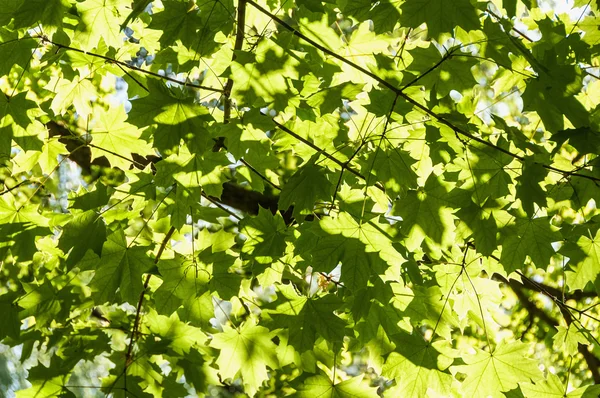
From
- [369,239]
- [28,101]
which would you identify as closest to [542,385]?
[369,239]

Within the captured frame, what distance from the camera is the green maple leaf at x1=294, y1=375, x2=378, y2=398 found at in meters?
2.68

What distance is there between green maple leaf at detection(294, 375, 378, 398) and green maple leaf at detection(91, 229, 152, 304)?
87 cm

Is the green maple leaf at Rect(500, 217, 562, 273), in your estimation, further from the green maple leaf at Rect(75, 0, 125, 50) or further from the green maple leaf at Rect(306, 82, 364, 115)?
the green maple leaf at Rect(75, 0, 125, 50)

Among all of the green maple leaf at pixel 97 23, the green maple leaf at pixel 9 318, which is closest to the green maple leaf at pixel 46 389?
the green maple leaf at pixel 9 318

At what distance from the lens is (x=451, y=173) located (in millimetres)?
2590

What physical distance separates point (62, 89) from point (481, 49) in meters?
2.16

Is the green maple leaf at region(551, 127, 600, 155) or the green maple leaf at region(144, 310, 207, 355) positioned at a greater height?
the green maple leaf at region(551, 127, 600, 155)

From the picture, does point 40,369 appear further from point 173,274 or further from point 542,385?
point 542,385

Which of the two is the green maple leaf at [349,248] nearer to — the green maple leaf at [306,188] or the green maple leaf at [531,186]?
the green maple leaf at [306,188]

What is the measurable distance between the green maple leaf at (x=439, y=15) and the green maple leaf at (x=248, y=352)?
1601mm

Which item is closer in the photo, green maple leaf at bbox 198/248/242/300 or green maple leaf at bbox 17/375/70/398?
green maple leaf at bbox 198/248/242/300

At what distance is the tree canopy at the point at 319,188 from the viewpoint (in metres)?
2.25

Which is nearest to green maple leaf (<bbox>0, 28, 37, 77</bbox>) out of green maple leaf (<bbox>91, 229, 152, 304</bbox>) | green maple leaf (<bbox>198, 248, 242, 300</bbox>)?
green maple leaf (<bbox>91, 229, 152, 304</bbox>)

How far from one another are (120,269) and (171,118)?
0.72m
